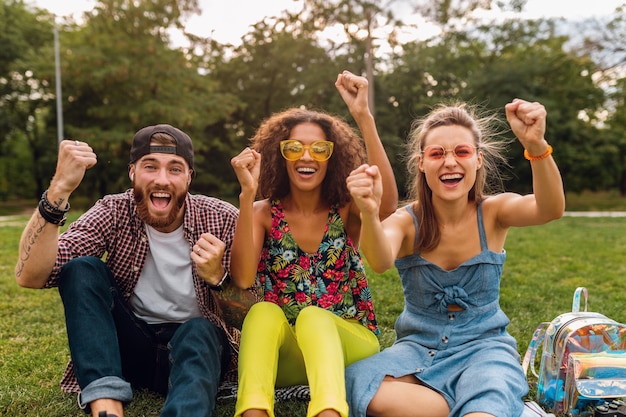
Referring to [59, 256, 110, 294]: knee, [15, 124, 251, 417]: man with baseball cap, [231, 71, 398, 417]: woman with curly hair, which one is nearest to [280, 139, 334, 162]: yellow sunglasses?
[231, 71, 398, 417]: woman with curly hair

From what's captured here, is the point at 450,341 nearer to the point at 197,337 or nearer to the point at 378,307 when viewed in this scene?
the point at 197,337

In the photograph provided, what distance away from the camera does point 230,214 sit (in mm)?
2998

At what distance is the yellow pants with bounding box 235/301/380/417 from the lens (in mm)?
2229

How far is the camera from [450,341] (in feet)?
9.00

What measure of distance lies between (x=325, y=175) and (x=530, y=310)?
2.88 m

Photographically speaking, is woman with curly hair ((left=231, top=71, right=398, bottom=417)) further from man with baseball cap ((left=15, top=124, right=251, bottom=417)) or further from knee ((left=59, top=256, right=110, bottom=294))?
knee ((left=59, top=256, right=110, bottom=294))

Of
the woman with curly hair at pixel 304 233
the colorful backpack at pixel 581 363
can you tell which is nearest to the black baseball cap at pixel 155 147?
the woman with curly hair at pixel 304 233

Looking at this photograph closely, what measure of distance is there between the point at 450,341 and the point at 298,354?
76cm

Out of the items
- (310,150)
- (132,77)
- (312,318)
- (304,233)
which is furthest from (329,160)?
(132,77)

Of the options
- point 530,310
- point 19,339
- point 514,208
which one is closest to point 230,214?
point 514,208

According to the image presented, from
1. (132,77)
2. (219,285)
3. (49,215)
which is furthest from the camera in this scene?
(132,77)

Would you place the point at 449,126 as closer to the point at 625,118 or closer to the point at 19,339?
the point at 19,339

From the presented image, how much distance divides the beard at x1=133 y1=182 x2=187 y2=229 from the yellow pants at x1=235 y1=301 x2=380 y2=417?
642 mm

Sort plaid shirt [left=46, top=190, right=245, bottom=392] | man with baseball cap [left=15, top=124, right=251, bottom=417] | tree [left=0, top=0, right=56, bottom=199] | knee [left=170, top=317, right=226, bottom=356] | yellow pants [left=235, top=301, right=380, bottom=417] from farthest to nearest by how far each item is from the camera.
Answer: tree [left=0, top=0, right=56, bottom=199]
plaid shirt [left=46, top=190, right=245, bottom=392]
knee [left=170, top=317, right=226, bottom=356]
man with baseball cap [left=15, top=124, right=251, bottom=417]
yellow pants [left=235, top=301, right=380, bottom=417]
